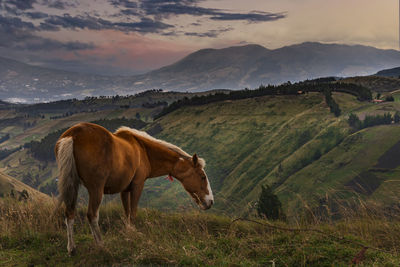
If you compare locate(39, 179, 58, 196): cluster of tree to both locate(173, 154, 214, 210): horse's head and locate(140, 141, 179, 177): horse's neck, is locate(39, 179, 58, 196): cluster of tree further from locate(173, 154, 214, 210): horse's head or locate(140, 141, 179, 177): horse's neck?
locate(173, 154, 214, 210): horse's head

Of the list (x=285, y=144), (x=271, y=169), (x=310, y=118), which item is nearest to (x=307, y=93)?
(x=310, y=118)

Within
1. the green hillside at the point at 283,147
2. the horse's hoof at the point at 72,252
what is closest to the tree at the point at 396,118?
the green hillside at the point at 283,147

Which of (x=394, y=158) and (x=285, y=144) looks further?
(x=285, y=144)

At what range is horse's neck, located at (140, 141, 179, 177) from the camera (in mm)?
8875

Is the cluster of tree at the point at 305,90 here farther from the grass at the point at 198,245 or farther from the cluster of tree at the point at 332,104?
the grass at the point at 198,245

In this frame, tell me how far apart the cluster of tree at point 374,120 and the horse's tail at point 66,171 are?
141 meters

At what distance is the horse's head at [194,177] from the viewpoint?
9.15 meters

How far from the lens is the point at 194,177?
9.16m

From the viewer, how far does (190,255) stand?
5.59 meters

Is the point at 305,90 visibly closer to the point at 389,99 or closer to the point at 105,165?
the point at 389,99

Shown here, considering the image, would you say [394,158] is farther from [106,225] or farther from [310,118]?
[106,225]

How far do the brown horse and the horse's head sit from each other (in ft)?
0.10

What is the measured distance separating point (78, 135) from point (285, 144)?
135 m

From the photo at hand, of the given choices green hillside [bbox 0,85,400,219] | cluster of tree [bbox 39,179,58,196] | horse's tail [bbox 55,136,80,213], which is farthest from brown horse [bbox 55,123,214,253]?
cluster of tree [bbox 39,179,58,196]
